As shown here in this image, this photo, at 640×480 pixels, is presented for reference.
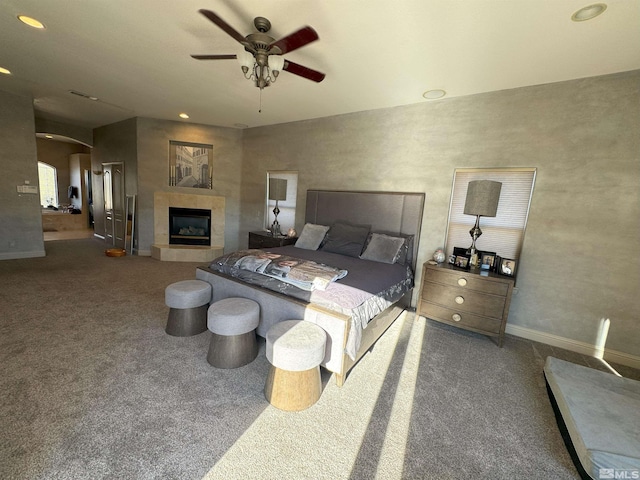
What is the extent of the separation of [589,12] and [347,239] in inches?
114

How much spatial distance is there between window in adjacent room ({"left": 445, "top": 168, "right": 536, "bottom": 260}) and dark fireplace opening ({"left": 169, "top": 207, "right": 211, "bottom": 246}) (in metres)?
4.94

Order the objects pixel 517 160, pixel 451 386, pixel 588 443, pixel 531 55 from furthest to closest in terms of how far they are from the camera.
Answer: pixel 517 160, pixel 531 55, pixel 451 386, pixel 588 443

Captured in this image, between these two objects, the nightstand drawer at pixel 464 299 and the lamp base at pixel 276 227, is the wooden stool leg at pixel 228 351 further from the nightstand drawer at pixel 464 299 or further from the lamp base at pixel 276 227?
the lamp base at pixel 276 227

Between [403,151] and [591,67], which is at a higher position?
[591,67]

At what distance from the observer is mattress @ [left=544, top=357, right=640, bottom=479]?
1.30 metres

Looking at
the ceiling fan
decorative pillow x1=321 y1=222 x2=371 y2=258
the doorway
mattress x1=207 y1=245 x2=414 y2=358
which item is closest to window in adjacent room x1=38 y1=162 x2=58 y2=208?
the doorway

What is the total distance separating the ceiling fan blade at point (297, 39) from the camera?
5.61 ft

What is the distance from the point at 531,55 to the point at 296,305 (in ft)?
9.97

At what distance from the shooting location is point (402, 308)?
3.43 metres

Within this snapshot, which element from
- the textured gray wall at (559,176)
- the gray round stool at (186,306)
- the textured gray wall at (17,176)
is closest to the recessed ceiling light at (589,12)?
the textured gray wall at (559,176)

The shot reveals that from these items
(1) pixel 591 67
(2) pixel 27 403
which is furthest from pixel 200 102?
(1) pixel 591 67

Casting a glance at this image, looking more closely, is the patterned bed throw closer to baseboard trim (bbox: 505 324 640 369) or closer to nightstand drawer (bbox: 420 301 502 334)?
nightstand drawer (bbox: 420 301 502 334)

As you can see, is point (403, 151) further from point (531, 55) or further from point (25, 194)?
point (25, 194)

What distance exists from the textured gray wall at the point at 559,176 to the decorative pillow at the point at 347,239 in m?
0.80
